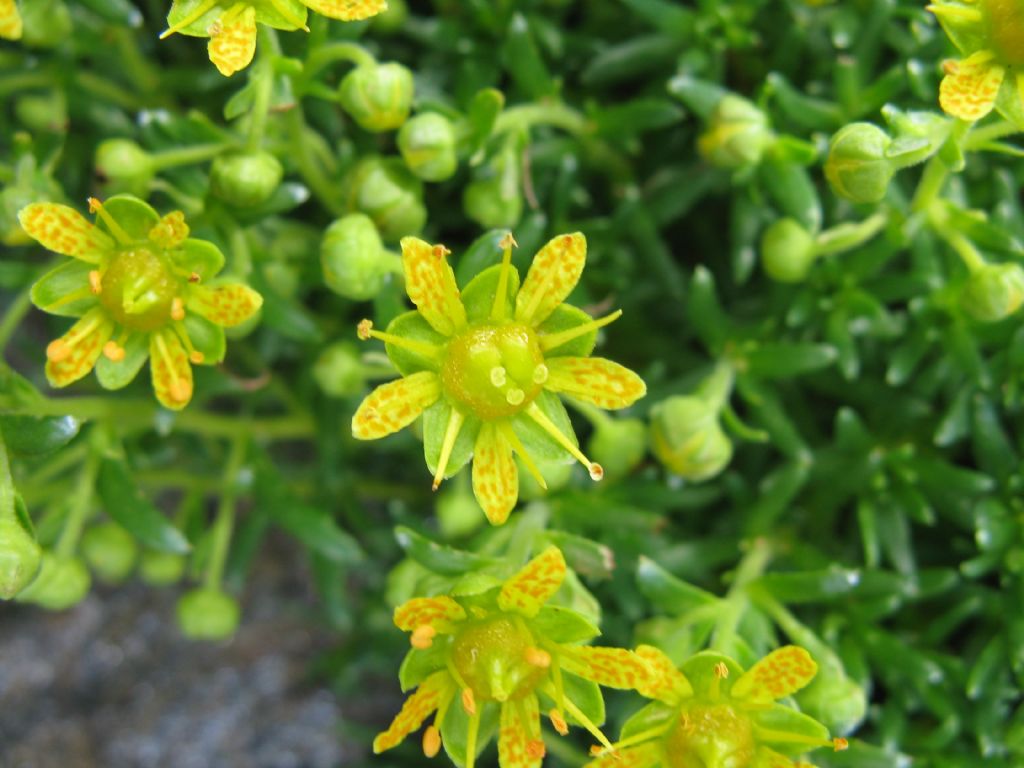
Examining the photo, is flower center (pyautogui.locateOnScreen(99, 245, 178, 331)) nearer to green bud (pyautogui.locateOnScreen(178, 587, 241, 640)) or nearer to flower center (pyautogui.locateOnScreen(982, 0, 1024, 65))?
green bud (pyautogui.locateOnScreen(178, 587, 241, 640))

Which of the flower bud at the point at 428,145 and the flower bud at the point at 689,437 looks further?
the flower bud at the point at 689,437

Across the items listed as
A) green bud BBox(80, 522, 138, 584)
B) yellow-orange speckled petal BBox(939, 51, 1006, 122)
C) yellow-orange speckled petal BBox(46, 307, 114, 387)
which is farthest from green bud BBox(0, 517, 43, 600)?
yellow-orange speckled petal BBox(939, 51, 1006, 122)

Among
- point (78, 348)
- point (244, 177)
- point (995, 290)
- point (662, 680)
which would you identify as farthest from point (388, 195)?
point (995, 290)

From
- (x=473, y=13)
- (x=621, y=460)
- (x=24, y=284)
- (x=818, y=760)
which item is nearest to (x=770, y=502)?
(x=621, y=460)

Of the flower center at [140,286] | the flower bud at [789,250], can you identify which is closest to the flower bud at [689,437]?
the flower bud at [789,250]

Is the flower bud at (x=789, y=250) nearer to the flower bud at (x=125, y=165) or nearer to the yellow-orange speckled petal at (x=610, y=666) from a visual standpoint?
the yellow-orange speckled petal at (x=610, y=666)
